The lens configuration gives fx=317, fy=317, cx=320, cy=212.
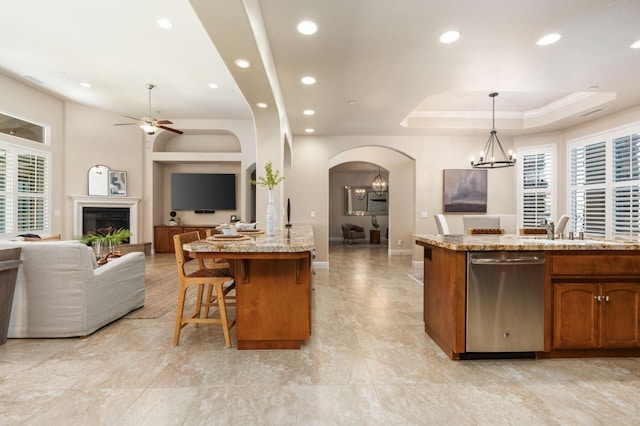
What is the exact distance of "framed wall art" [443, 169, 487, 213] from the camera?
650 centimetres

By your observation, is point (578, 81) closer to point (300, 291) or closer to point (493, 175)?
point (493, 175)

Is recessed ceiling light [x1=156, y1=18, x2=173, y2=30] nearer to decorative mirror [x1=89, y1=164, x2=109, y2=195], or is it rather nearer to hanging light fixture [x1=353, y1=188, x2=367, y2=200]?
decorative mirror [x1=89, y1=164, x2=109, y2=195]

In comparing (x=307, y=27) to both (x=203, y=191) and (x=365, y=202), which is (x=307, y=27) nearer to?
(x=203, y=191)

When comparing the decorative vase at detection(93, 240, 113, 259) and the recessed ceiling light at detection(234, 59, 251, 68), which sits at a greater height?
the recessed ceiling light at detection(234, 59, 251, 68)

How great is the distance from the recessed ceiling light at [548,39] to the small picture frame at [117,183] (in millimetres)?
8385

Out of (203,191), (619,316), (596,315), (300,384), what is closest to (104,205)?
(203,191)

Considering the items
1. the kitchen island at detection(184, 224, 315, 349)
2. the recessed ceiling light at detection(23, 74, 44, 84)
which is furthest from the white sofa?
the recessed ceiling light at detection(23, 74, 44, 84)

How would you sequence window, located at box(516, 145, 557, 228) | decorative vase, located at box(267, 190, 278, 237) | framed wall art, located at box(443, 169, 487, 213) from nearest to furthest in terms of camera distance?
decorative vase, located at box(267, 190, 278, 237), window, located at box(516, 145, 557, 228), framed wall art, located at box(443, 169, 487, 213)

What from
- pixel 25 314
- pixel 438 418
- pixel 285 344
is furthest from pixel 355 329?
pixel 25 314

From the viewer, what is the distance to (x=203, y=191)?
859 centimetres

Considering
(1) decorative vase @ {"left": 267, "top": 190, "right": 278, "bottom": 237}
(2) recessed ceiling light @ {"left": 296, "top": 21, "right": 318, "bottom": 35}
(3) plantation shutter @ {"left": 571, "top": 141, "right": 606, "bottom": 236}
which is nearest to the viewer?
(2) recessed ceiling light @ {"left": 296, "top": 21, "right": 318, "bottom": 35}

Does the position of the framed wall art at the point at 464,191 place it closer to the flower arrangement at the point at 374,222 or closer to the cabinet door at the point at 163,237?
the flower arrangement at the point at 374,222

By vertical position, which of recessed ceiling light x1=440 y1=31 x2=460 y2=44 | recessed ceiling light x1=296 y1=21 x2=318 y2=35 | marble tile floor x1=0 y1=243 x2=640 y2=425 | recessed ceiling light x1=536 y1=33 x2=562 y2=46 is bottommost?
marble tile floor x1=0 y1=243 x2=640 y2=425

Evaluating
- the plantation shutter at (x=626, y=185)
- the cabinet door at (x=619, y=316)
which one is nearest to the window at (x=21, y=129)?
the cabinet door at (x=619, y=316)
